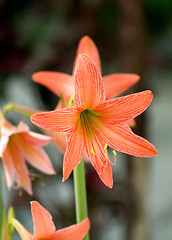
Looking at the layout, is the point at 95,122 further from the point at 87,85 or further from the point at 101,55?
the point at 101,55

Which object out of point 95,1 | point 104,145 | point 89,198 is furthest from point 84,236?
point 95,1

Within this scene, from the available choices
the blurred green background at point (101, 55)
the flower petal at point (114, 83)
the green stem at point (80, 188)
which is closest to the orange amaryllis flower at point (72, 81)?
the flower petal at point (114, 83)

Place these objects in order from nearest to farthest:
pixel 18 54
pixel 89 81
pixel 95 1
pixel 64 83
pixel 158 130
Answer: pixel 89 81 → pixel 64 83 → pixel 18 54 → pixel 95 1 → pixel 158 130

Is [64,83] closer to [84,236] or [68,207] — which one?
[84,236]

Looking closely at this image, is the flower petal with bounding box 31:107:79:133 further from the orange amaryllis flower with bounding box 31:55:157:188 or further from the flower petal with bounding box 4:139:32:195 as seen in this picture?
the flower petal with bounding box 4:139:32:195

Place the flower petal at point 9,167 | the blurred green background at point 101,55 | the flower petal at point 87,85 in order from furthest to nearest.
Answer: the blurred green background at point 101,55, the flower petal at point 9,167, the flower petal at point 87,85

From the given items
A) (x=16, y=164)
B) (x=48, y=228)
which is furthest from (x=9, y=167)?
(x=48, y=228)

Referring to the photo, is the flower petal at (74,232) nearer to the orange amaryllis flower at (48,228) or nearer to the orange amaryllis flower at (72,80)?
the orange amaryllis flower at (48,228)
